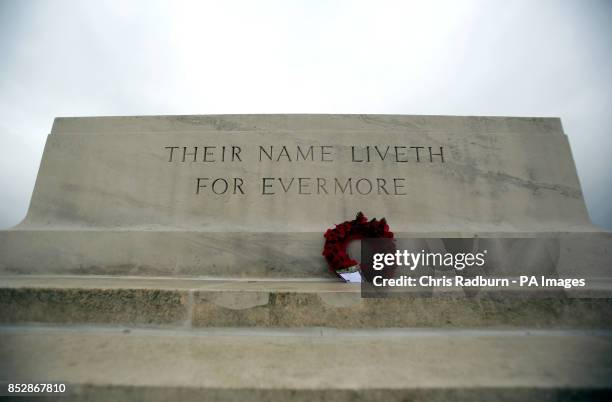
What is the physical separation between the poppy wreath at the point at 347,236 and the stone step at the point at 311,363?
1.50 m

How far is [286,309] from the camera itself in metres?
2.25

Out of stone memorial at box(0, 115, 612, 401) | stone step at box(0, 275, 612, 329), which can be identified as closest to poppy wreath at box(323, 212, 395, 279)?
stone memorial at box(0, 115, 612, 401)

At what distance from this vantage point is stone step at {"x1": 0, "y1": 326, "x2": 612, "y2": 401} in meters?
1.43

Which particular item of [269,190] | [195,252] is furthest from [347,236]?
[195,252]

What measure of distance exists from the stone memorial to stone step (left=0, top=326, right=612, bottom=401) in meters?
0.01

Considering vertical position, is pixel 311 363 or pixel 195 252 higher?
pixel 195 252

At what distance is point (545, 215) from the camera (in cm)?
442

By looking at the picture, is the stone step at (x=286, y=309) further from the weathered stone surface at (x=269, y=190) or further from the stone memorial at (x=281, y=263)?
the weathered stone surface at (x=269, y=190)

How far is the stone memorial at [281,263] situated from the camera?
1573 millimetres

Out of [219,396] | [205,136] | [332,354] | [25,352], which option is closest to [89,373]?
[25,352]

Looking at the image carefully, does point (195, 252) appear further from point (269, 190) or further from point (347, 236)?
point (347, 236)

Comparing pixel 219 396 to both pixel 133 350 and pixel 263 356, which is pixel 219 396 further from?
pixel 133 350

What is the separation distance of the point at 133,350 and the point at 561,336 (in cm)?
247

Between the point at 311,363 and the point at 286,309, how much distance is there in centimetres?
59
